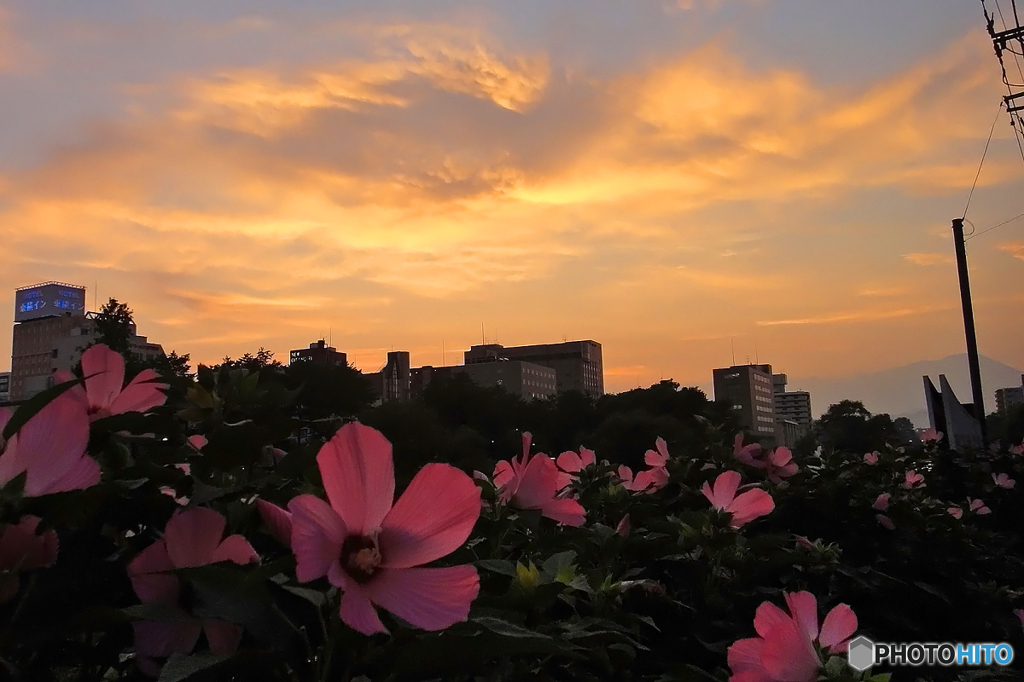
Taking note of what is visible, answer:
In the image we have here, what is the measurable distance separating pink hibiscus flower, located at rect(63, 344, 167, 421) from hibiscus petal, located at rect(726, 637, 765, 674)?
27.9 inches

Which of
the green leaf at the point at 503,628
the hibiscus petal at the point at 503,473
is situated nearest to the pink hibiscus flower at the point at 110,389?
the green leaf at the point at 503,628

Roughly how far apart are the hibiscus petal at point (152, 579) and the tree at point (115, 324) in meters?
26.3

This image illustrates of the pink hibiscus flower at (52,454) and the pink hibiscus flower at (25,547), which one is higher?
the pink hibiscus flower at (52,454)

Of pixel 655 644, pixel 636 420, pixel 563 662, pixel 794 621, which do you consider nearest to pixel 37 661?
pixel 563 662

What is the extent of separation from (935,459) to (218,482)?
5.85 m

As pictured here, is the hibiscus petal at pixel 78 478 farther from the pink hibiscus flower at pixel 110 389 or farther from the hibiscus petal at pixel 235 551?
the pink hibiscus flower at pixel 110 389

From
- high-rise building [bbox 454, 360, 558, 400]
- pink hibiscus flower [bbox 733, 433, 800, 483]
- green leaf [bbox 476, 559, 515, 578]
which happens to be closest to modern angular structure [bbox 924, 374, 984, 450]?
pink hibiscus flower [bbox 733, 433, 800, 483]

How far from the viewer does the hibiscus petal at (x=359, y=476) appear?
1.88 ft

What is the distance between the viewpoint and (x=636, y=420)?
3859 centimetres

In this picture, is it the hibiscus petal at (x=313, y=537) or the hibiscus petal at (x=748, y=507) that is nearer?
the hibiscus petal at (x=313, y=537)

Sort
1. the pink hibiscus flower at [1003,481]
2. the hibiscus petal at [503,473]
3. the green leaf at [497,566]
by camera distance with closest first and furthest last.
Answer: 1. the green leaf at [497,566]
2. the hibiscus petal at [503,473]
3. the pink hibiscus flower at [1003,481]

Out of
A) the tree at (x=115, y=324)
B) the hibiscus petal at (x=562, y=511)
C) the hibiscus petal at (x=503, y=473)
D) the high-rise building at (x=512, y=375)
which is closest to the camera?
the hibiscus petal at (x=562, y=511)

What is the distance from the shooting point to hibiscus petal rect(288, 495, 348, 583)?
1.77ft

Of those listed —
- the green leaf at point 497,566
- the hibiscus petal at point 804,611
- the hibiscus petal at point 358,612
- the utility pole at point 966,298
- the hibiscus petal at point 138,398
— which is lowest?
the hibiscus petal at point 804,611
